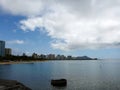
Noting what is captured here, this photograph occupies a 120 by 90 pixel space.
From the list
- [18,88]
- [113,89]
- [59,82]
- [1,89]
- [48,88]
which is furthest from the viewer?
[59,82]

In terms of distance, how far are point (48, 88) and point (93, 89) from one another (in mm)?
15566

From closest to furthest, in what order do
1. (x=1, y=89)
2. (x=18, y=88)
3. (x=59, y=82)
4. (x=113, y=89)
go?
(x=1, y=89), (x=18, y=88), (x=113, y=89), (x=59, y=82)

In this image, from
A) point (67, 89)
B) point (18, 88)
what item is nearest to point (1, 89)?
point (18, 88)

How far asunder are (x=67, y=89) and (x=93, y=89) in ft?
28.6

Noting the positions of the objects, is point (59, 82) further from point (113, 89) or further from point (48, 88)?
point (113, 89)

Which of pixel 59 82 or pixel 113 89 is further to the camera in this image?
pixel 59 82

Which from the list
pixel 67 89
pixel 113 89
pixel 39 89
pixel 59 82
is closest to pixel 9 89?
pixel 39 89

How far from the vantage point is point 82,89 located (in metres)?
65.6

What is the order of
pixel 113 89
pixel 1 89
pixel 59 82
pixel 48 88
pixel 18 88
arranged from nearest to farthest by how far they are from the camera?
pixel 1 89
pixel 18 88
pixel 113 89
pixel 48 88
pixel 59 82

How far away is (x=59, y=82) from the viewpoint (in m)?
73.5

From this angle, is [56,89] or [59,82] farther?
[59,82]

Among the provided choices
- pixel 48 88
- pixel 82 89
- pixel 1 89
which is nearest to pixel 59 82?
pixel 48 88

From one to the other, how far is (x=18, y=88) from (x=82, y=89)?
24.1m

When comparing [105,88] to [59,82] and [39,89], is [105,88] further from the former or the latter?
[39,89]
